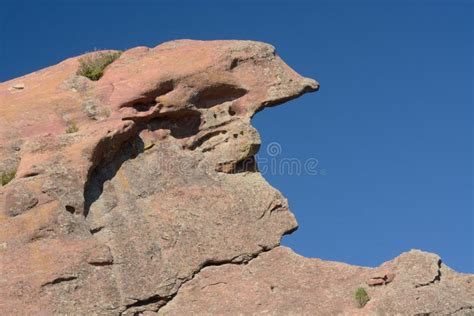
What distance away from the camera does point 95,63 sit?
2902 cm

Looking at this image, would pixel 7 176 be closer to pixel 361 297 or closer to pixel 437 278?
pixel 361 297

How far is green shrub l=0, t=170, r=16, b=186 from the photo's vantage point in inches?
977

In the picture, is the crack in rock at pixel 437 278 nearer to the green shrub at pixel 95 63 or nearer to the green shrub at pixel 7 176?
the green shrub at pixel 7 176

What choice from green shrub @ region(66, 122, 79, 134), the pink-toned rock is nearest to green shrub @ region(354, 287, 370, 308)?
the pink-toned rock

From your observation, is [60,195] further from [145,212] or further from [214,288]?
[214,288]

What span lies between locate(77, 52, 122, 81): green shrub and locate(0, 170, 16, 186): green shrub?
A: 14.6 feet

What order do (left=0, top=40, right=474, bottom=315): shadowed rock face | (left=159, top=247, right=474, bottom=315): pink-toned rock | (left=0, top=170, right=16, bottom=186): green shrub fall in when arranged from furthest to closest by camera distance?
(left=0, top=170, right=16, bottom=186): green shrub → (left=159, top=247, right=474, bottom=315): pink-toned rock → (left=0, top=40, right=474, bottom=315): shadowed rock face

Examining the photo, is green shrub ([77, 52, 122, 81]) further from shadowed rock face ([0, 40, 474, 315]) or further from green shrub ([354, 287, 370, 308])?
green shrub ([354, 287, 370, 308])

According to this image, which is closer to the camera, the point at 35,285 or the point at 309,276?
the point at 35,285

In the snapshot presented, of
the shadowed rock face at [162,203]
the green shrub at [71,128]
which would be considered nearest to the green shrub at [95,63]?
the shadowed rock face at [162,203]

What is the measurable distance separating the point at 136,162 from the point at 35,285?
5142 millimetres

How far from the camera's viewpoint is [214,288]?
82.2ft

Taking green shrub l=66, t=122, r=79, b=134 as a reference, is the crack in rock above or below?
below

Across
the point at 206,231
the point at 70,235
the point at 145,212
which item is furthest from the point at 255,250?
the point at 70,235
